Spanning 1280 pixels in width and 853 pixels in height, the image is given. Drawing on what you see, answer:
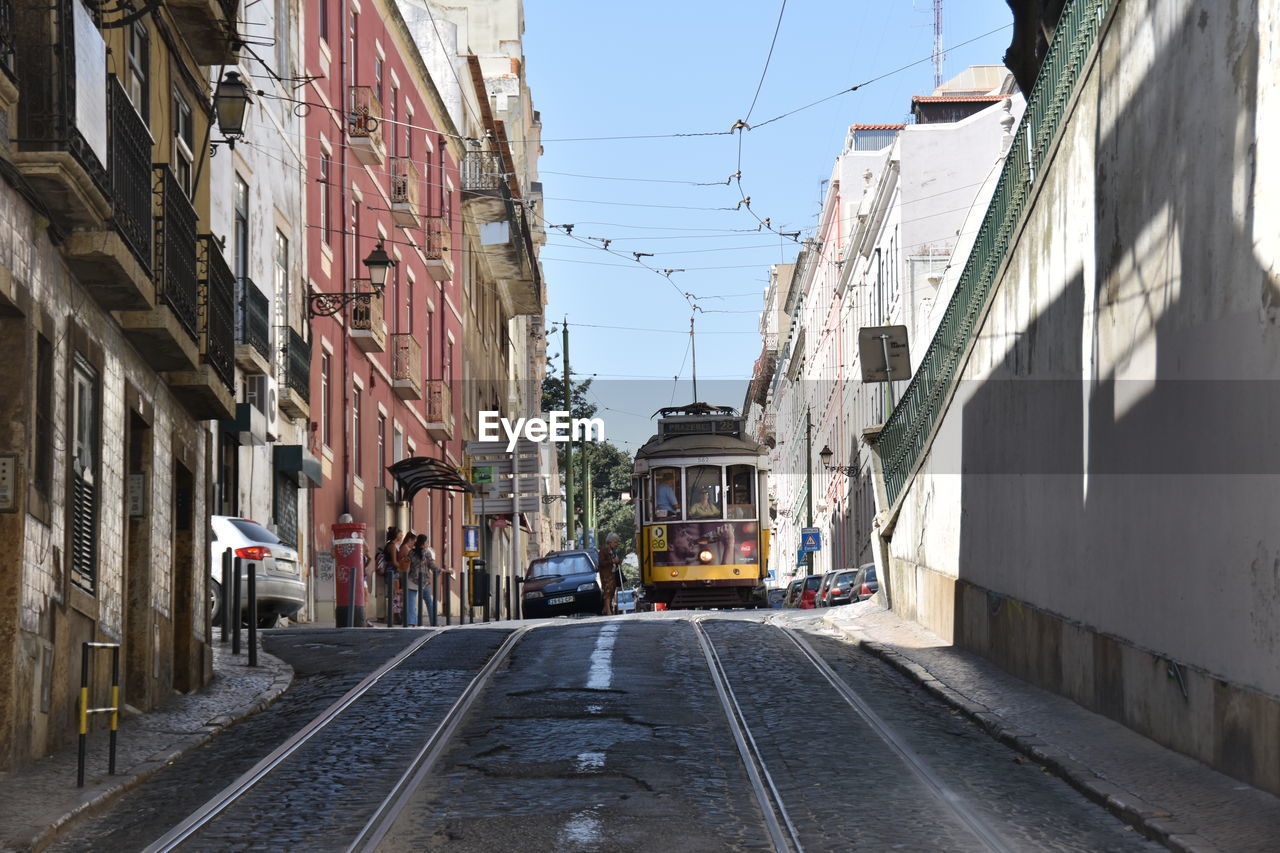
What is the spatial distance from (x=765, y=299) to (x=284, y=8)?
83.6 metres

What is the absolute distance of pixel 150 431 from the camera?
14.7 m

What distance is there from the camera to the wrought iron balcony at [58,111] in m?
10.9

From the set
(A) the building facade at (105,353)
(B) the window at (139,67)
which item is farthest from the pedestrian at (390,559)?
(B) the window at (139,67)

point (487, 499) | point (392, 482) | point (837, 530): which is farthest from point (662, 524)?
point (837, 530)

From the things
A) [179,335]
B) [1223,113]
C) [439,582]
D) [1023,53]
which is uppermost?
[1023,53]

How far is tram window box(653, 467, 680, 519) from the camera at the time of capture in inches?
1325

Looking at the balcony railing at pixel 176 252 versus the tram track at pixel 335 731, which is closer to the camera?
the tram track at pixel 335 731

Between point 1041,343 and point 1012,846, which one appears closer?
point 1012,846

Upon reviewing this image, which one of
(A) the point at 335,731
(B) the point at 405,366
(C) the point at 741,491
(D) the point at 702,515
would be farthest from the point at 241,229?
(A) the point at 335,731

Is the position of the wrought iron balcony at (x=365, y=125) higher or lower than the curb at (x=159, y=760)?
higher

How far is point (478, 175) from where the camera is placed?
159 ft

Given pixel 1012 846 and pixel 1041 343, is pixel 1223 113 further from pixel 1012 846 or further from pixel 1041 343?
pixel 1041 343

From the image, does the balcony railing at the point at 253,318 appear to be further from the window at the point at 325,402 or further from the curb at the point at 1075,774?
the curb at the point at 1075,774

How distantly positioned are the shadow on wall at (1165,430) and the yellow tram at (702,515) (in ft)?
55.8
